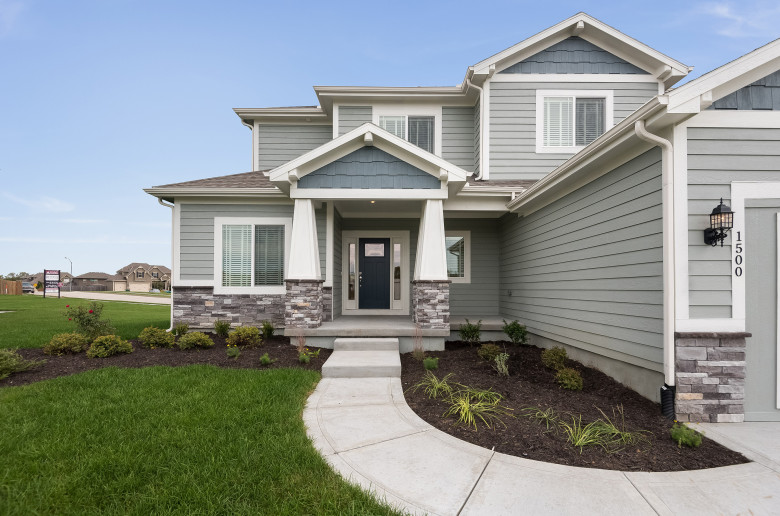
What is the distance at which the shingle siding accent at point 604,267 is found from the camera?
4148 millimetres

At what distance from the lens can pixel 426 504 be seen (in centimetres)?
230

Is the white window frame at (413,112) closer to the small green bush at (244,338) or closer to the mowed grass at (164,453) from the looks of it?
the small green bush at (244,338)

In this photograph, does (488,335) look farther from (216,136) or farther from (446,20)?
(216,136)

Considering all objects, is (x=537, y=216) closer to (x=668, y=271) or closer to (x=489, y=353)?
(x=489, y=353)

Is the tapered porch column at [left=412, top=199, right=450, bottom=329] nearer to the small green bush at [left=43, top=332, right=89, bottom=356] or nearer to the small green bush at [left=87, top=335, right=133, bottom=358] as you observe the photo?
the small green bush at [left=87, top=335, right=133, bottom=358]

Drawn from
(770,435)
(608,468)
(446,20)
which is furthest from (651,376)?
(446,20)

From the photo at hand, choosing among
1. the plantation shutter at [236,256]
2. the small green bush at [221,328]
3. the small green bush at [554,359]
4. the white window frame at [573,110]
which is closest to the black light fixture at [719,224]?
the small green bush at [554,359]

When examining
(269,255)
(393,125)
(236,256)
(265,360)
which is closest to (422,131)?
(393,125)

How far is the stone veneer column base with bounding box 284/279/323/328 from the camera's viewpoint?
713 centimetres

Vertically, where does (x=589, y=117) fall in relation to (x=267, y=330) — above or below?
above

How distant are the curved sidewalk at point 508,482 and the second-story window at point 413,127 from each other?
27.4ft

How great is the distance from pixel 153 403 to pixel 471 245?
309 inches

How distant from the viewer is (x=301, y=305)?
23.5 ft

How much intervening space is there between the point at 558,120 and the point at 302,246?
285 inches
